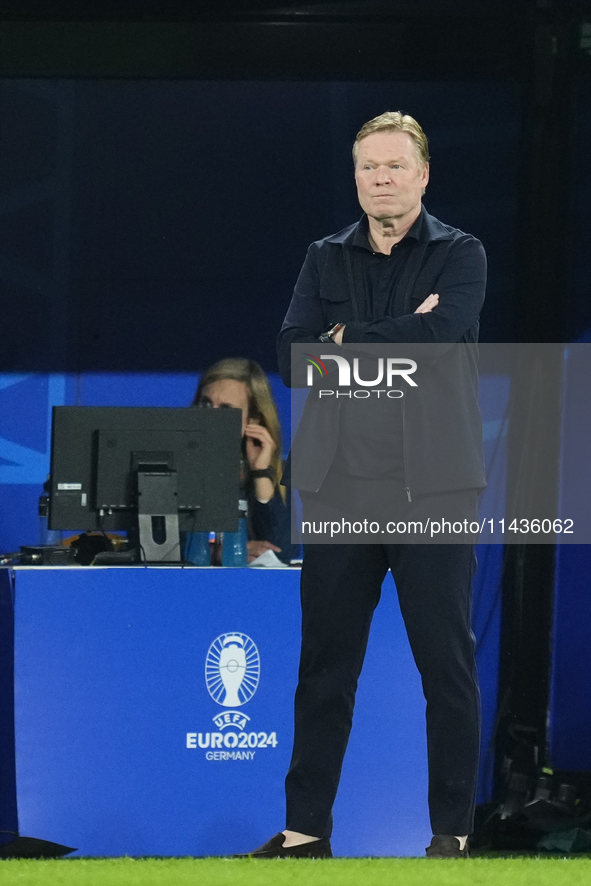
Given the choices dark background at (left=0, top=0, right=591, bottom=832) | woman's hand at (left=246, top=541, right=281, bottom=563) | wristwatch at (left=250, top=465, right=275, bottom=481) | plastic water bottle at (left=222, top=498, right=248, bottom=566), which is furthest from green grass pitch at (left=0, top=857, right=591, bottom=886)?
dark background at (left=0, top=0, right=591, bottom=832)

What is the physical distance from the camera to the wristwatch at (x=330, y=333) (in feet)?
8.93

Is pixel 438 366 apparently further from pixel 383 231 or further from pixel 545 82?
pixel 545 82

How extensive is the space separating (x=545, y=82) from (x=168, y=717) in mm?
2699

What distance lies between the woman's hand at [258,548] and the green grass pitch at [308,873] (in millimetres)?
1562

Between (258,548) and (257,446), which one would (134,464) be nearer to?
(258,548)

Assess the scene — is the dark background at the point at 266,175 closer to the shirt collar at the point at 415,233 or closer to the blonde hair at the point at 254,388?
the blonde hair at the point at 254,388

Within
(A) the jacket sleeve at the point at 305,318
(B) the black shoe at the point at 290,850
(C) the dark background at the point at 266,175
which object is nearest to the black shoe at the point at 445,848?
(B) the black shoe at the point at 290,850

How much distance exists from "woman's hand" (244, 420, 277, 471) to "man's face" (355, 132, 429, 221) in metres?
1.48

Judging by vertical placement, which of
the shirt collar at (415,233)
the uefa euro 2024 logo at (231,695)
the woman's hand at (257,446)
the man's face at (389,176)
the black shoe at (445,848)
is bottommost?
the black shoe at (445,848)

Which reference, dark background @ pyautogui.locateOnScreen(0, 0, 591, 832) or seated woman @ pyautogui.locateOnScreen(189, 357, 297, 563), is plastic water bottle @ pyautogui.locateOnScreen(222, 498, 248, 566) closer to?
seated woman @ pyautogui.locateOnScreen(189, 357, 297, 563)

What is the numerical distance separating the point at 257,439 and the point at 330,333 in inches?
57.1

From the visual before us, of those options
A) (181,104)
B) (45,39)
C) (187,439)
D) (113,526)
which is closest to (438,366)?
(187,439)

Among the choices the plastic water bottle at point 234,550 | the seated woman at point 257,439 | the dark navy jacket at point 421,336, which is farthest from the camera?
the seated woman at point 257,439

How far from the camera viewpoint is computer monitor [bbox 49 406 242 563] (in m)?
3.03
